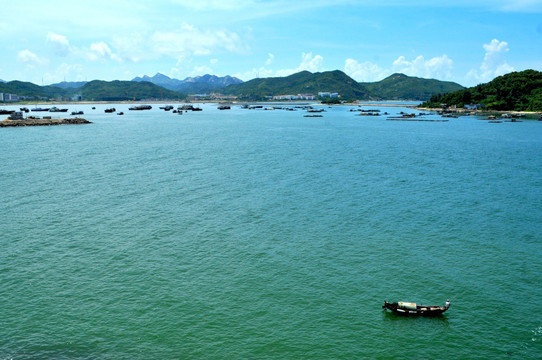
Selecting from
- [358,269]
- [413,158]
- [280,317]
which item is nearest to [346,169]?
[413,158]

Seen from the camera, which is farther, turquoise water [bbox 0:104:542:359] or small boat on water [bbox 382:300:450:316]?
small boat on water [bbox 382:300:450:316]

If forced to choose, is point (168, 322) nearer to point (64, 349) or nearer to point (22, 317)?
point (64, 349)

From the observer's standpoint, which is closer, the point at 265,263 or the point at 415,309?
the point at 415,309

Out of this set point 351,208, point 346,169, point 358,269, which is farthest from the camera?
point 346,169

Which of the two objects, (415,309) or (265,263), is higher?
(265,263)

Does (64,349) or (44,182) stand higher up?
(44,182)
